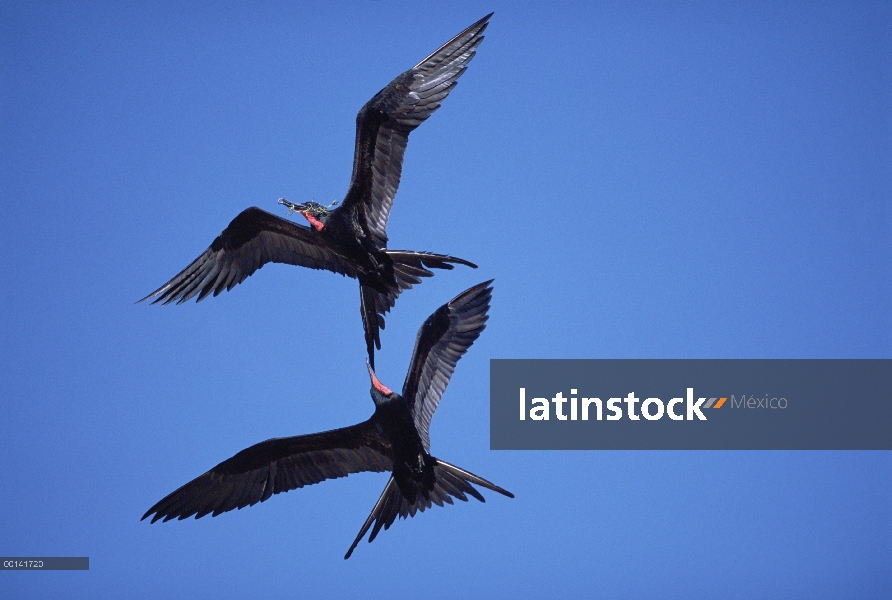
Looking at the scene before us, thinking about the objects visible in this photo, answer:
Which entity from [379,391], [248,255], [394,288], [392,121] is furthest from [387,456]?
[392,121]

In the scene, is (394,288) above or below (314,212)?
below

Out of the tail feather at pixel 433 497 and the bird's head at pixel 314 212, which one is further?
the bird's head at pixel 314 212

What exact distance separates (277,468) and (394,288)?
211 centimetres

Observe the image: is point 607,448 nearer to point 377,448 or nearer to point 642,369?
point 642,369

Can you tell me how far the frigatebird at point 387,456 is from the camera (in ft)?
38.0

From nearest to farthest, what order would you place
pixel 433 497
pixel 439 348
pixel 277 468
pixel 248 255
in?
1. pixel 433 497
2. pixel 277 468
3. pixel 439 348
4. pixel 248 255

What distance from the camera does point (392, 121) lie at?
12.0 meters

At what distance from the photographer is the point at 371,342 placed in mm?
Result: 11797

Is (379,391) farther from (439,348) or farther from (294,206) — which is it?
(294,206)

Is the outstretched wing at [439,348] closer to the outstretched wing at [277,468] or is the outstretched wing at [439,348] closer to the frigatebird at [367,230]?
the outstretched wing at [277,468]

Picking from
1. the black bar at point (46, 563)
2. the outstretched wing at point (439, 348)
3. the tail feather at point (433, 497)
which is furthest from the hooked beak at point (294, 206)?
the black bar at point (46, 563)

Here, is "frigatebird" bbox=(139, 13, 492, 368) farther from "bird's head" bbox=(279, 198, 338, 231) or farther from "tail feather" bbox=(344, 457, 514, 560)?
"tail feather" bbox=(344, 457, 514, 560)

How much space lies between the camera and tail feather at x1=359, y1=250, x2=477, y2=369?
11.8m

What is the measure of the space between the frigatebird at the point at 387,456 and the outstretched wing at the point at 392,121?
45.9 inches
